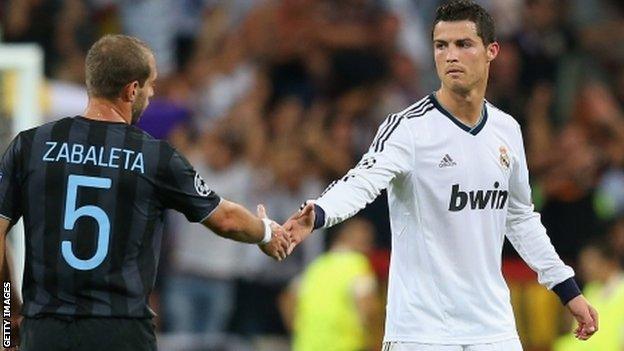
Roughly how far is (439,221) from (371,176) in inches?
14.6

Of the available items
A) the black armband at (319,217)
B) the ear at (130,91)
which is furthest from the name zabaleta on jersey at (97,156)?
the black armband at (319,217)

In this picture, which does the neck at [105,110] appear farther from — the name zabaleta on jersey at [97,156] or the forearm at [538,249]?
the forearm at [538,249]

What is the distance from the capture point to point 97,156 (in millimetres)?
6457

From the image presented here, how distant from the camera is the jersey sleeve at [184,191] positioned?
6527mm

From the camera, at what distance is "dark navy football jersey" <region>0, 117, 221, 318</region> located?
6.41m

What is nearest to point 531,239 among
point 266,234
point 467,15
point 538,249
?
point 538,249

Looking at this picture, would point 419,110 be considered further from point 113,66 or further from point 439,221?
point 113,66

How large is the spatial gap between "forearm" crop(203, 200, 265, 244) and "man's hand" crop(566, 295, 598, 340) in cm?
162

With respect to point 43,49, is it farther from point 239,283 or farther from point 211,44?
point 239,283

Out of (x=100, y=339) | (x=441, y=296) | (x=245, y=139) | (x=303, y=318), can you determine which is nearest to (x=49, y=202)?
(x=100, y=339)

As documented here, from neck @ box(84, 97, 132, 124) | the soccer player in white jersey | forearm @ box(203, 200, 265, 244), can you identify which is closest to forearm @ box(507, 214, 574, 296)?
the soccer player in white jersey

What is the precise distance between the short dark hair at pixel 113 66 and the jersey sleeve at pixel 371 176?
38.4 inches

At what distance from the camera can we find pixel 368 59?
15.6 m

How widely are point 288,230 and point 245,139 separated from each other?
25.7 ft
